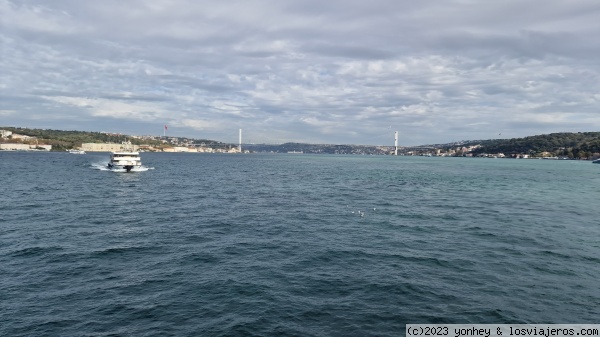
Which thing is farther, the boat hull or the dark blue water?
the boat hull

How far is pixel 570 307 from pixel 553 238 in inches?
779

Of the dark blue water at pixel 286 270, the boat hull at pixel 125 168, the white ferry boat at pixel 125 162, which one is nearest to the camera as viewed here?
the dark blue water at pixel 286 270

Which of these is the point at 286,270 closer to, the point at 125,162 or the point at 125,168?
the point at 125,168

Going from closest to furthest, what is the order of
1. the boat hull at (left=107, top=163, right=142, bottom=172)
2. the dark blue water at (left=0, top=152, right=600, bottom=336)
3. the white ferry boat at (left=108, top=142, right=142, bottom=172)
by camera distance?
the dark blue water at (left=0, top=152, right=600, bottom=336)
the boat hull at (left=107, top=163, right=142, bottom=172)
the white ferry boat at (left=108, top=142, right=142, bottom=172)

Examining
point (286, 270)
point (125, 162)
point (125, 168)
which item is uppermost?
point (125, 162)

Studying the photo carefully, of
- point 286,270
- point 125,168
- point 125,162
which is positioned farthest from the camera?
point 125,162

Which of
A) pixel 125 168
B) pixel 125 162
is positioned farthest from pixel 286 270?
pixel 125 162

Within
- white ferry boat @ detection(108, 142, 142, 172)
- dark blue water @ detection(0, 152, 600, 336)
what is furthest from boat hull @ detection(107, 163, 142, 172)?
dark blue water @ detection(0, 152, 600, 336)

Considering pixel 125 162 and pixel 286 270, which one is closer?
pixel 286 270

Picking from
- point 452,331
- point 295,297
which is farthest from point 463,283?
point 295,297

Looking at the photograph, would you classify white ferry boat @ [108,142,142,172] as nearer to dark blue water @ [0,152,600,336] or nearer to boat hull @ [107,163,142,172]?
boat hull @ [107,163,142,172]

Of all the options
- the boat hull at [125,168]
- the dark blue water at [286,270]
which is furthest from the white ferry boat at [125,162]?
the dark blue water at [286,270]

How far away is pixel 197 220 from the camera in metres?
47.0

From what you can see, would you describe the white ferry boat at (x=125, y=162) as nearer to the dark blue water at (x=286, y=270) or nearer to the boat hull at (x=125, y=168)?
the boat hull at (x=125, y=168)
